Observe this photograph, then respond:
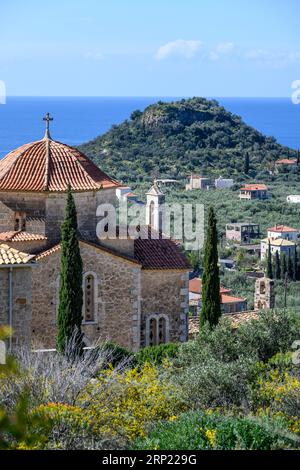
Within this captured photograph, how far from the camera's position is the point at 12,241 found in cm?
2334

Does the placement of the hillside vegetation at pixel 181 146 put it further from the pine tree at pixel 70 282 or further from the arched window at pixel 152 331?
the pine tree at pixel 70 282

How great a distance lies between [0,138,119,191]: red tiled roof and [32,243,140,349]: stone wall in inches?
72.3

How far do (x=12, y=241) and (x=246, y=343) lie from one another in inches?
256

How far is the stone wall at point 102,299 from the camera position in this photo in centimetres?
2314

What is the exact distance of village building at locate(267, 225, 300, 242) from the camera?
63575 mm

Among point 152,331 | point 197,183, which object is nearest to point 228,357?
point 152,331

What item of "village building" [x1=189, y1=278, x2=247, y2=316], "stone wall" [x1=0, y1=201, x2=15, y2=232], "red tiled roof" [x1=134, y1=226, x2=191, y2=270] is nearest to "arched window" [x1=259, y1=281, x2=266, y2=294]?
"village building" [x1=189, y1=278, x2=247, y2=316]

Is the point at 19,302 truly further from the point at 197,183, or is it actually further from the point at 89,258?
the point at 197,183

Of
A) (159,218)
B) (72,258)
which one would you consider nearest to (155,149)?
(159,218)

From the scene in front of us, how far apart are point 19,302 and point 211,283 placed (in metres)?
7.24

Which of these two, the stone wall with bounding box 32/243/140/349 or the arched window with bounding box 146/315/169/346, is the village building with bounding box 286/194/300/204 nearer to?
the arched window with bounding box 146/315/169/346

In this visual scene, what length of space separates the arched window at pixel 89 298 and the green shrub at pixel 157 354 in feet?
6.83

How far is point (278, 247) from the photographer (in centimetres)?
5991

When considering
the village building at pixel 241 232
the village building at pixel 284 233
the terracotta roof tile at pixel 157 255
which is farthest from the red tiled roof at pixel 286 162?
the terracotta roof tile at pixel 157 255
